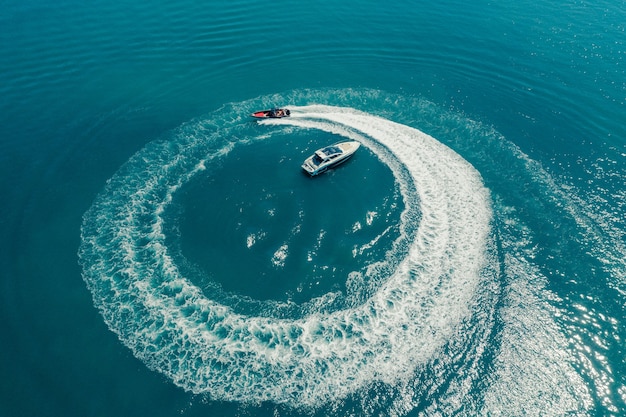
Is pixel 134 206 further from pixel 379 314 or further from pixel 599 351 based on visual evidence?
pixel 599 351

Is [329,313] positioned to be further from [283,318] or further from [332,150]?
[332,150]

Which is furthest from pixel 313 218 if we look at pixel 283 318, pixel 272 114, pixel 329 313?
pixel 272 114

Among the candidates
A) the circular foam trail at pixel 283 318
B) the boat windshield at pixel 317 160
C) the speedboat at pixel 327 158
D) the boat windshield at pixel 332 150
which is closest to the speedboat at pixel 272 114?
the circular foam trail at pixel 283 318

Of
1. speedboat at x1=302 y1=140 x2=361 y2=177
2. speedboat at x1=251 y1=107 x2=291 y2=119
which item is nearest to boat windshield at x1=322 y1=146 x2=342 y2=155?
speedboat at x1=302 y1=140 x2=361 y2=177

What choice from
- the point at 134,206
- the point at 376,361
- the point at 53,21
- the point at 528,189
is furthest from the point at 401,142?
the point at 53,21

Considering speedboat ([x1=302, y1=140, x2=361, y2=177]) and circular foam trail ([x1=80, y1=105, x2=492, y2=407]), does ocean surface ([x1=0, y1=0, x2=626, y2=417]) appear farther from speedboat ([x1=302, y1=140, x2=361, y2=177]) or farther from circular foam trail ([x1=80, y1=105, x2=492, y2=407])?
speedboat ([x1=302, y1=140, x2=361, y2=177])

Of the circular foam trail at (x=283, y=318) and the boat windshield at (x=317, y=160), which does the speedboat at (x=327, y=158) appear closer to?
the boat windshield at (x=317, y=160)
